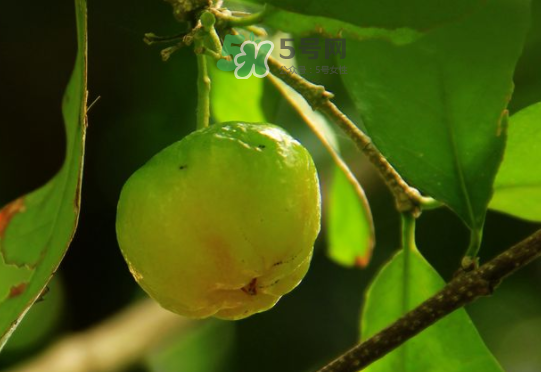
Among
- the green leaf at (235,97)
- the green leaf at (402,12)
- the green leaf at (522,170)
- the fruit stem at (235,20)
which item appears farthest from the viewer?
the green leaf at (235,97)

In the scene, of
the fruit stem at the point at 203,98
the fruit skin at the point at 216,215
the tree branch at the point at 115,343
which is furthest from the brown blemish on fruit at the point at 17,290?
the tree branch at the point at 115,343

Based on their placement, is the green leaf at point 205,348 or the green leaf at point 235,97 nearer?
the green leaf at point 235,97

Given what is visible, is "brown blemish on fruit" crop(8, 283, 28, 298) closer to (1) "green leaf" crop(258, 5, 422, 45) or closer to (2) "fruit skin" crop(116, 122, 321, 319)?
(2) "fruit skin" crop(116, 122, 321, 319)

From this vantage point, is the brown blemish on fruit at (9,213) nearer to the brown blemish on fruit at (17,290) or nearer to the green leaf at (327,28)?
the brown blemish on fruit at (17,290)

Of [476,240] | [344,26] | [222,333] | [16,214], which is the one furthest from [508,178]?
[222,333]

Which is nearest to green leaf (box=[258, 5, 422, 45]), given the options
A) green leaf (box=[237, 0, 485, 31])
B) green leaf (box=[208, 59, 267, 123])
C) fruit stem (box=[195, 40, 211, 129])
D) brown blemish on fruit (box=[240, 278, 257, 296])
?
green leaf (box=[237, 0, 485, 31])

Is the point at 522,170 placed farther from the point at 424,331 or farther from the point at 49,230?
the point at 49,230

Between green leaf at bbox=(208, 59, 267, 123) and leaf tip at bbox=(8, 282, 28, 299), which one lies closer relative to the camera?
leaf tip at bbox=(8, 282, 28, 299)
